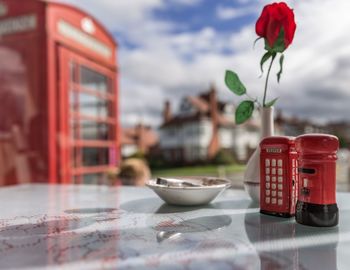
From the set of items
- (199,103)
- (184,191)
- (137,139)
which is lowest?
(137,139)

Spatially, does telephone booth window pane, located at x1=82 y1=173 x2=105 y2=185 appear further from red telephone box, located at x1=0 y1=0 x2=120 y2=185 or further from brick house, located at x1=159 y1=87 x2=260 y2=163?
brick house, located at x1=159 y1=87 x2=260 y2=163

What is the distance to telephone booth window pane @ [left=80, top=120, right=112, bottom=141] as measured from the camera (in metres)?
2.88

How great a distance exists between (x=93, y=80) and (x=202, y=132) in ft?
48.9

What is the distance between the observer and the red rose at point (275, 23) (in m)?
0.81

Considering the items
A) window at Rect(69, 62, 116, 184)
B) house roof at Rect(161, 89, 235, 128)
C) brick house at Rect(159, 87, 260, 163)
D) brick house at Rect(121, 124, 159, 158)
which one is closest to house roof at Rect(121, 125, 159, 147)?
brick house at Rect(121, 124, 159, 158)

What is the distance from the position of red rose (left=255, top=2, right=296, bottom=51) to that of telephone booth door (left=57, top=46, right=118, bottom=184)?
217 cm

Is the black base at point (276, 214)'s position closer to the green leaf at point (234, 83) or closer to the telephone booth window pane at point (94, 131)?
the green leaf at point (234, 83)

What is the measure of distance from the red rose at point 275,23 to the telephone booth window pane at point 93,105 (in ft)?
7.52

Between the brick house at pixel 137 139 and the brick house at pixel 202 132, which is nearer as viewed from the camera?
the brick house at pixel 202 132


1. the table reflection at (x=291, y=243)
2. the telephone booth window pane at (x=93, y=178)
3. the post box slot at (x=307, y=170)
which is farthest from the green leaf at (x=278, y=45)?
the telephone booth window pane at (x=93, y=178)

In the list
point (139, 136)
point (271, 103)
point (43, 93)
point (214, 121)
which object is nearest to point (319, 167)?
point (271, 103)

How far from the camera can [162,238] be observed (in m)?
0.58

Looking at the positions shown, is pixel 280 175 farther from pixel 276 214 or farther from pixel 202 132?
pixel 202 132

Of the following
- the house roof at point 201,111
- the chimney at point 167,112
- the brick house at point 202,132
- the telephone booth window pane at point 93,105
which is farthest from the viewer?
the chimney at point 167,112
